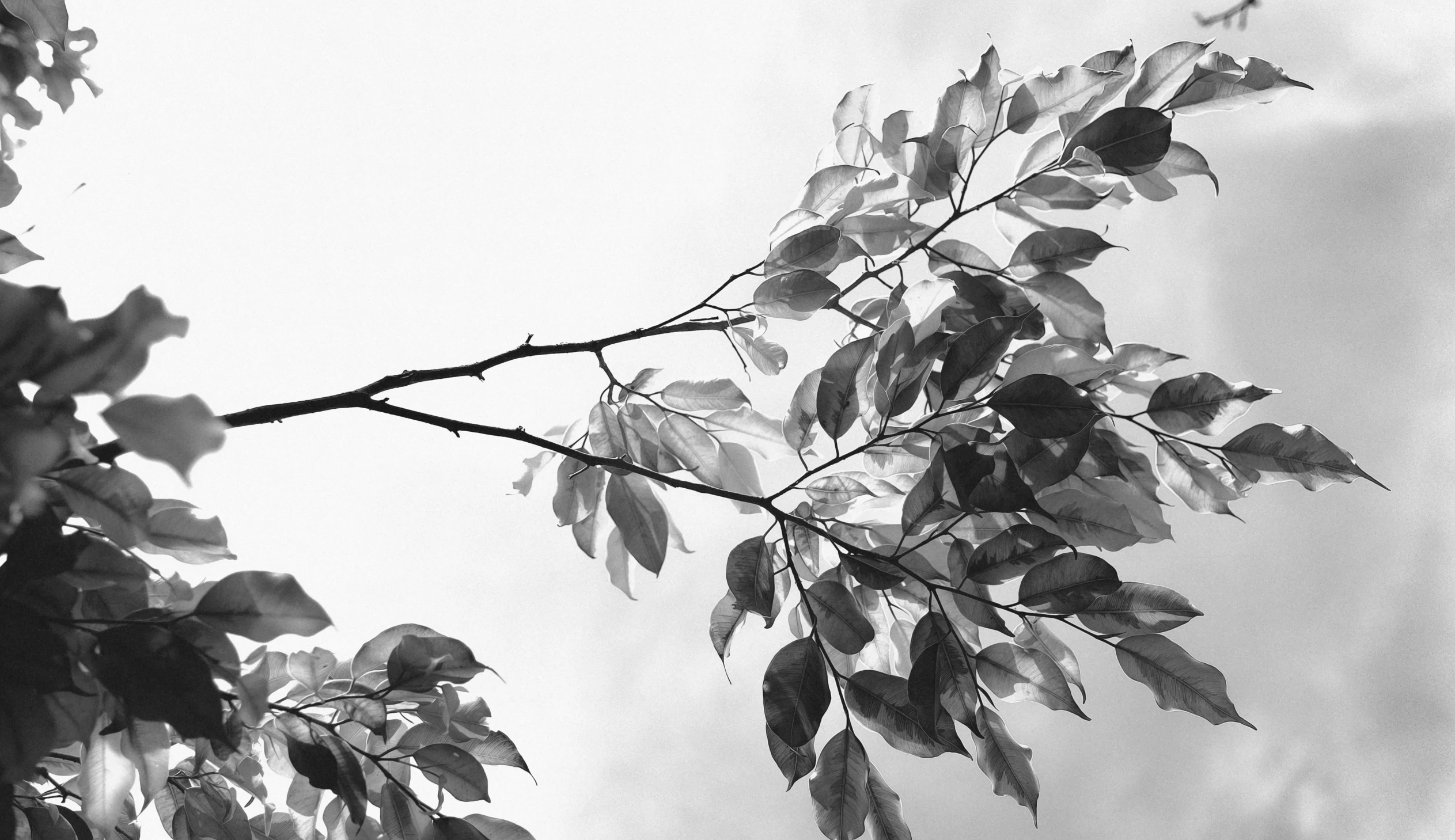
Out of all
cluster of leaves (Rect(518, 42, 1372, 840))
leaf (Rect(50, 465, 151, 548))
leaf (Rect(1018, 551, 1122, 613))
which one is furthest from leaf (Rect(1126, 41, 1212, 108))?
leaf (Rect(50, 465, 151, 548))

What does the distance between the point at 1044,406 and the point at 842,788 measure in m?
0.46

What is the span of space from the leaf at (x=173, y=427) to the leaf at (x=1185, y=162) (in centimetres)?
108

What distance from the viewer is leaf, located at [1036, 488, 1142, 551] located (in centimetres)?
92

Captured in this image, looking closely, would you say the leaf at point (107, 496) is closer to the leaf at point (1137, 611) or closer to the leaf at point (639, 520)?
the leaf at point (639, 520)

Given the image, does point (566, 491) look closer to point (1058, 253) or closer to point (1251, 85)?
point (1058, 253)

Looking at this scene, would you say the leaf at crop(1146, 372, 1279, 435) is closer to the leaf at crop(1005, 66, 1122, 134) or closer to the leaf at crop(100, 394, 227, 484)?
the leaf at crop(1005, 66, 1122, 134)

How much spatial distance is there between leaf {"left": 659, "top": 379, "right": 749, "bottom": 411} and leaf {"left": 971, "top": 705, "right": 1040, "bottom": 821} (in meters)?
0.44

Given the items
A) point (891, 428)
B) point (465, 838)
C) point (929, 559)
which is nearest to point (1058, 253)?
point (891, 428)

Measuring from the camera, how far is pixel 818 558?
3.71ft

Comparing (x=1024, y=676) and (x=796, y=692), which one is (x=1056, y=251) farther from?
(x=796, y=692)

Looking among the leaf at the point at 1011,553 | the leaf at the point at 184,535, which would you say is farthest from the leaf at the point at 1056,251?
the leaf at the point at 184,535

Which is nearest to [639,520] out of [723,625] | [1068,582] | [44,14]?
[723,625]

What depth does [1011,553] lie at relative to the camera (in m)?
0.88

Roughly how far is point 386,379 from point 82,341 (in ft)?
1.46
